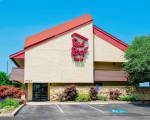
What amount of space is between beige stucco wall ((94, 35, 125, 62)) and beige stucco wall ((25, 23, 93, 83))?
3.10 ft

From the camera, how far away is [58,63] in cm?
4278

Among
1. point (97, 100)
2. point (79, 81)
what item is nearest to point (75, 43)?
point (79, 81)

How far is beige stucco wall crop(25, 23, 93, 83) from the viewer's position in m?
41.9

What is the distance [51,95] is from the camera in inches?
1695

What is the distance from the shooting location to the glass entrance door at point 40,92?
43.3 metres

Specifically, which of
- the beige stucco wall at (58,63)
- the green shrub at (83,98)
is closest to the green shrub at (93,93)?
the green shrub at (83,98)

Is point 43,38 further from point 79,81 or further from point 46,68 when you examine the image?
point 79,81

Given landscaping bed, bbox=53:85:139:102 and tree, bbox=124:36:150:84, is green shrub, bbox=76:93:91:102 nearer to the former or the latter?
landscaping bed, bbox=53:85:139:102

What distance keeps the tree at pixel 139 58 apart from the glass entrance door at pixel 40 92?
10.3m

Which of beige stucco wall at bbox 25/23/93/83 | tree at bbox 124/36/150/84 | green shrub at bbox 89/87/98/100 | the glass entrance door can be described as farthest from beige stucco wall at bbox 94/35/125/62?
the glass entrance door

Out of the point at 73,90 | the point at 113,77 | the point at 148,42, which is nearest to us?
the point at 148,42

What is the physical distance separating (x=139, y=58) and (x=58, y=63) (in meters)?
10.5

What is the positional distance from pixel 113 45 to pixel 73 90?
8237 mm

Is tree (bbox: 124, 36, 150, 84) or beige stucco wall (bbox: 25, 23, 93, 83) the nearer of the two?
tree (bbox: 124, 36, 150, 84)
